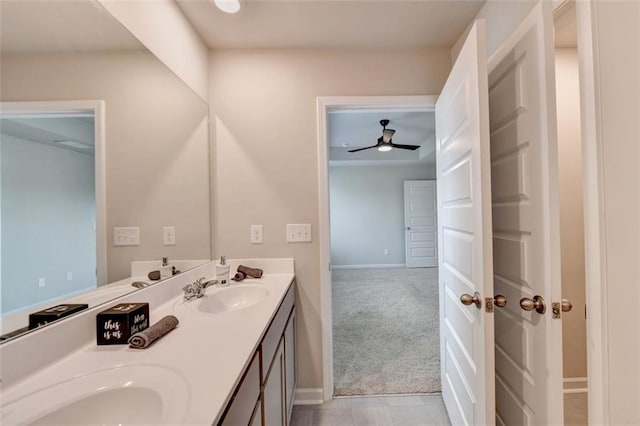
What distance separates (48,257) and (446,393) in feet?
6.74

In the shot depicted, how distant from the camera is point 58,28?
85cm

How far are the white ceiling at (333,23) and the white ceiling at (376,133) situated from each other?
1089 millimetres

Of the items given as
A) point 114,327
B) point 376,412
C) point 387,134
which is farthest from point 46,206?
point 387,134

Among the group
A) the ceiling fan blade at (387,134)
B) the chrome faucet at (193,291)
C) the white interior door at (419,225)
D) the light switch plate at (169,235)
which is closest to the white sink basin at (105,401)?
the chrome faucet at (193,291)

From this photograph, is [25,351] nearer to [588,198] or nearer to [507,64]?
[588,198]

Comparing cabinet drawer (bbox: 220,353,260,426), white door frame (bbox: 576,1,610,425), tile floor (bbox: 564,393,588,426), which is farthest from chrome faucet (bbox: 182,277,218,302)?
tile floor (bbox: 564,393,588,426)

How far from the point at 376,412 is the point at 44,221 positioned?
1.98 metres

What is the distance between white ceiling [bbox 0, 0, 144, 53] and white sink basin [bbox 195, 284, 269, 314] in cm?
118

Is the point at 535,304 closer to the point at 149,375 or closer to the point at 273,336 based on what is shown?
the point at 273,336

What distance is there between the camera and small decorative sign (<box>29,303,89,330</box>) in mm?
756

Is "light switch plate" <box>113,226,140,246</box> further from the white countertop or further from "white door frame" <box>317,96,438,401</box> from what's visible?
"white door frame" <box>317,96,438,401</box>

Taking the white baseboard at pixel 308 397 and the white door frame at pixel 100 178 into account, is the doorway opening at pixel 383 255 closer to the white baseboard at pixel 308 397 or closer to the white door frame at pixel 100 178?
the white baseboard at pixel 308 397

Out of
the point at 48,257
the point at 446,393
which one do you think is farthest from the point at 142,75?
the point at 446,393

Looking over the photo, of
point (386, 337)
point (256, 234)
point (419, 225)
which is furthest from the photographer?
point (419, 225)
